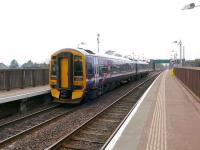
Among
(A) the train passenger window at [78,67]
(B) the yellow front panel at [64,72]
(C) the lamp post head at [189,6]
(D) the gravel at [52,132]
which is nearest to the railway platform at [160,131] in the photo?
(D) the gravel at [52,132]

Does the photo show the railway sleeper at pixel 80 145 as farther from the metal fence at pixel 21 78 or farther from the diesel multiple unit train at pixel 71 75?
the metal fence at pixel 21 78

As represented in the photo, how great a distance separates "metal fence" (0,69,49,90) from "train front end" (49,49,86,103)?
3461 millimetres

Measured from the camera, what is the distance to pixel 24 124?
1015 cm

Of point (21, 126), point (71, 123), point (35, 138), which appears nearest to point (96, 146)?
point (35, 138)

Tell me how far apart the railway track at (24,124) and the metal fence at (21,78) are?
4243 millimetres

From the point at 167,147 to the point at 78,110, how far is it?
288 inches

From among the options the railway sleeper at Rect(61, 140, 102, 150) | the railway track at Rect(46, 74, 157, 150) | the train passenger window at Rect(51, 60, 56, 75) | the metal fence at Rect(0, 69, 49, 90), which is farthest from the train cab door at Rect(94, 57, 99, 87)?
the railway sleeper at Rect(61, 140, 102, 150)

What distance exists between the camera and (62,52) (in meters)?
14.1

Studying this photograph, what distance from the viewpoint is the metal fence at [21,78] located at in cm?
1588

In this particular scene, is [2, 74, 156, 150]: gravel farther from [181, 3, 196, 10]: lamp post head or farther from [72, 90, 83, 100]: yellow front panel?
[181, 3, 196, 10]: lamp post head

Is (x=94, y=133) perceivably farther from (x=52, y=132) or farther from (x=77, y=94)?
(x=77, y=94)

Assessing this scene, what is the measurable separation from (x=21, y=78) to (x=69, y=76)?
16.8ft

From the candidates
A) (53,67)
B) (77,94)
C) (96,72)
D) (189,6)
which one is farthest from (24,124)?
A: (189,6)

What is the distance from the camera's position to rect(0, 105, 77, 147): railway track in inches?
329
